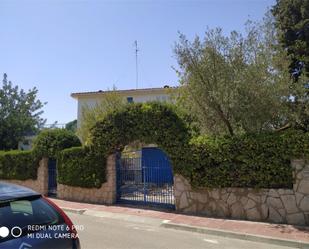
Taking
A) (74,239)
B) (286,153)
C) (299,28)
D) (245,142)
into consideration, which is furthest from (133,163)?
(299,28)

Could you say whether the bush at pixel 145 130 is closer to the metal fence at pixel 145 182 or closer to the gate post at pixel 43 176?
the metal fence at pixel 145 182

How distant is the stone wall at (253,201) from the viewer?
9.51 metres

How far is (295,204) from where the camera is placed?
957 cm

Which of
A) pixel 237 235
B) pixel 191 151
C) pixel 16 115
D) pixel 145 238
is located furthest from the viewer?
pixel 16 115

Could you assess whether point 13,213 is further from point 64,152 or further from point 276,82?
point 64,152

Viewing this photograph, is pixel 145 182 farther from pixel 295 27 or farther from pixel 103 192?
pixel 295 27

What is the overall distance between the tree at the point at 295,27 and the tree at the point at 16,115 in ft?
66.3

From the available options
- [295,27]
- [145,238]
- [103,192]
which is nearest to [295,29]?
[295,27]

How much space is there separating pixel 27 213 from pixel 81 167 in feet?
35.7

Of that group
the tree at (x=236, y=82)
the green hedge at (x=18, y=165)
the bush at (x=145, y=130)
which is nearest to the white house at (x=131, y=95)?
the green hedge at (x=18, y=165)

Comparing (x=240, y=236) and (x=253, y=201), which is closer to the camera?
(x=240, y=236)

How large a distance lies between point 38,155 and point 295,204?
11974mm

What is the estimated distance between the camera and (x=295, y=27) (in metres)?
18.1

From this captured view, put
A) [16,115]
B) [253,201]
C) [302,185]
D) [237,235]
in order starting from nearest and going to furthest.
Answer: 1. [237,235]
2. [302,185]
3. [253,201]
4. [16,115]
